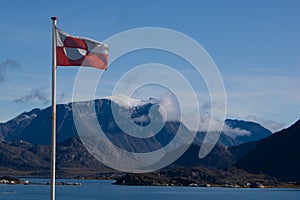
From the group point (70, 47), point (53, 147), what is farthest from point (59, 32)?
point (53, 147)

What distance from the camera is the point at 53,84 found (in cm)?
3362

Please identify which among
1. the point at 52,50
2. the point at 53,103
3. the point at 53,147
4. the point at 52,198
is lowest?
the point at 52,198

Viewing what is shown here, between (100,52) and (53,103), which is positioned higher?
(100,52)

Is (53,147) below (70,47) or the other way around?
below

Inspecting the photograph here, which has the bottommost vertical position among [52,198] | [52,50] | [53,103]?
[52,198]

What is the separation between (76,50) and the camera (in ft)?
113

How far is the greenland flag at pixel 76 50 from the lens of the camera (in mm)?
34188

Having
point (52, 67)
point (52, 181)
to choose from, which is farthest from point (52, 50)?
point (52, 181)

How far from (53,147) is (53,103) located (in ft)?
7.95

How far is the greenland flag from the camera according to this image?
112ft

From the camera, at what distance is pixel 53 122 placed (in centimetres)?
3409

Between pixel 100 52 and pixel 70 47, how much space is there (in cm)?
184

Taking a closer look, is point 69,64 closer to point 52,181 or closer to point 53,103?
point 53,103

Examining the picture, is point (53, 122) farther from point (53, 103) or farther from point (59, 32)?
point (59, 32)
